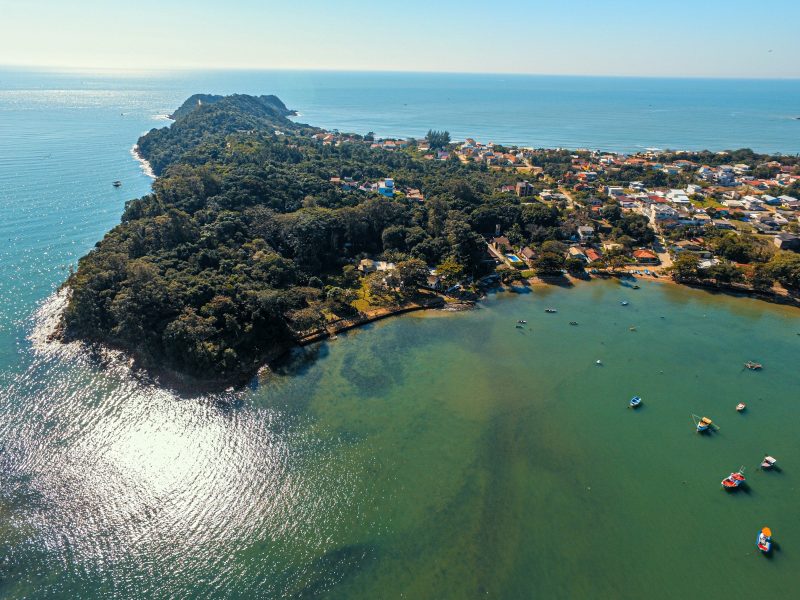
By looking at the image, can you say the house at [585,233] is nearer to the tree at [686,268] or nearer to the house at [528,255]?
the house at [528,255]

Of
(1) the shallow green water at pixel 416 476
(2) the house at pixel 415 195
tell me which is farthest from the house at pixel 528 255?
(2) the house at pixel 415 195

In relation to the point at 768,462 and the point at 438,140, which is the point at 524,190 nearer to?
the point at 438,140

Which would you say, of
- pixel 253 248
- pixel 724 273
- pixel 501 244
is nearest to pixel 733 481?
pixel 724 273

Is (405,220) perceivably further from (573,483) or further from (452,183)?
(573,483)

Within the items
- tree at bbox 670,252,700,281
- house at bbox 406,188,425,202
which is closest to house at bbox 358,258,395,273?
house at bbox 406,188,425,202

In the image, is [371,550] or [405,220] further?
[405,220]

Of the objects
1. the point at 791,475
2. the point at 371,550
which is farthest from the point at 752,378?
the point at 371,550
